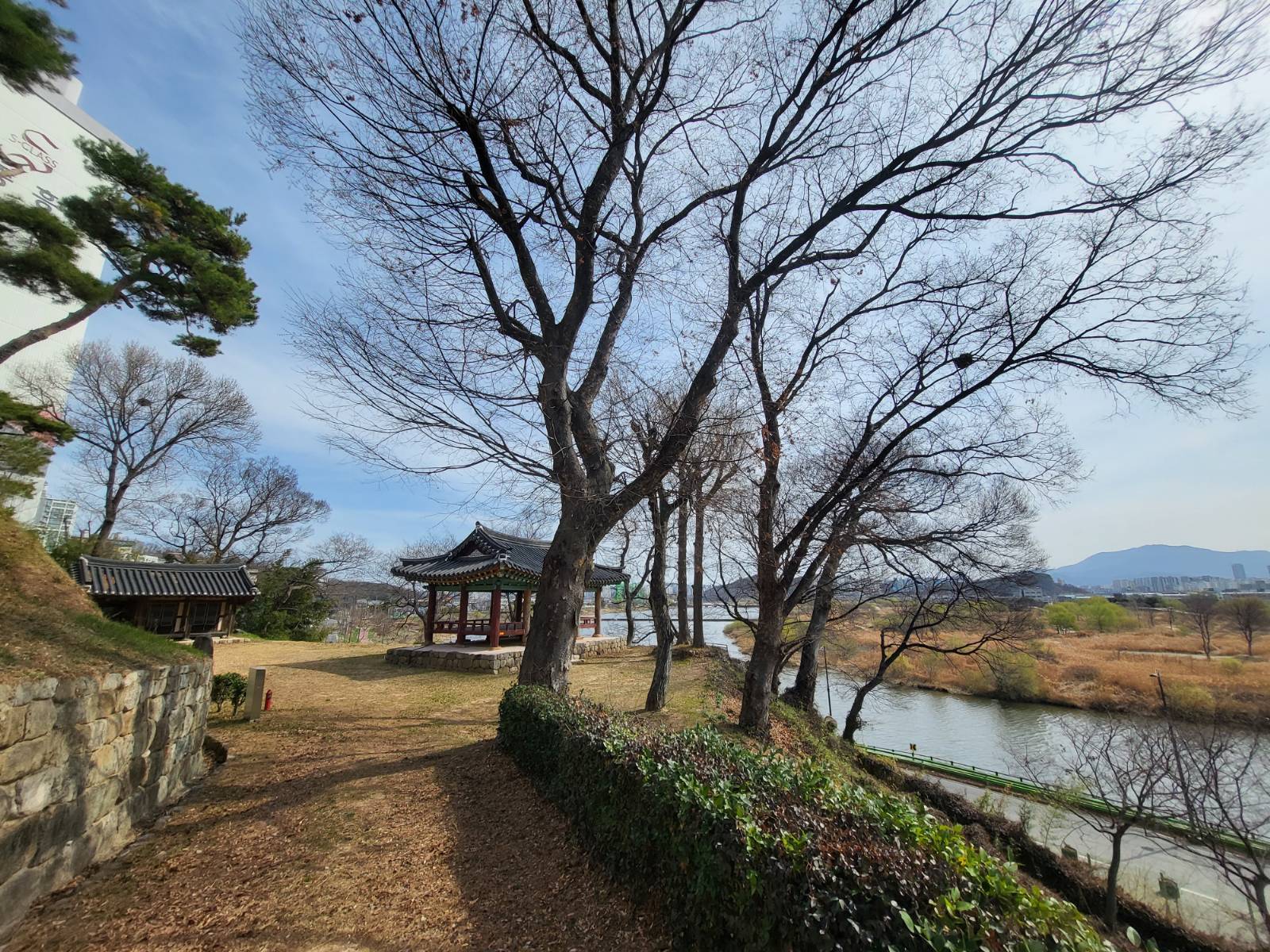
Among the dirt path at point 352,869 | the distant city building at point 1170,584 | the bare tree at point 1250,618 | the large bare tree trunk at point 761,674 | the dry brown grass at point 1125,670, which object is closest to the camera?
the dirt path at point 352,869

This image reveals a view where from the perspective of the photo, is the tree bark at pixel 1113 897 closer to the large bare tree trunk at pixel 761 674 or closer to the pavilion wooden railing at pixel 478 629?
the large bare tree trunk at pixel 761 674

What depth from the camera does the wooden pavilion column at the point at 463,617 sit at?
14407 millimetres

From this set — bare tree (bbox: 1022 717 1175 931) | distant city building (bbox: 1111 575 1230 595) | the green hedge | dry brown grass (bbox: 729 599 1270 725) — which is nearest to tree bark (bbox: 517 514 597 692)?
the green hedge

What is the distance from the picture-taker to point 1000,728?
1953 centimetres

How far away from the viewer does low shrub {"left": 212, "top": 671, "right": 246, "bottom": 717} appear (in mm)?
7383

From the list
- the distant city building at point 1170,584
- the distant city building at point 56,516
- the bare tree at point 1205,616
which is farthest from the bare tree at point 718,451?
the distant city building at point 1170,584

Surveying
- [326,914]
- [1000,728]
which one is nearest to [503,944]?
[326,914]

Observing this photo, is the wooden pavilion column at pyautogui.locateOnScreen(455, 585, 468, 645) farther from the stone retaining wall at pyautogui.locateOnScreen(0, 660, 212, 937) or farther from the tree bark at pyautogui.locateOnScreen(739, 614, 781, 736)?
the stone retaining wall at pyautogui.locateOnScreen(0, 660, 212, 937)

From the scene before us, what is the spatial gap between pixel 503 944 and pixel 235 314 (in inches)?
371

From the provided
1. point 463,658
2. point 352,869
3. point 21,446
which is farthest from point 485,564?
point 352,869

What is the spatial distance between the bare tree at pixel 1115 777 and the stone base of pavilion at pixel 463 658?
1065 cm

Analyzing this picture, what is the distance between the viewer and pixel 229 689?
743 centimetres

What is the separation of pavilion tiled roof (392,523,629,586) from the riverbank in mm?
7253

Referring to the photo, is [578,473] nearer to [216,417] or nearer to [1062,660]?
[216,417]
